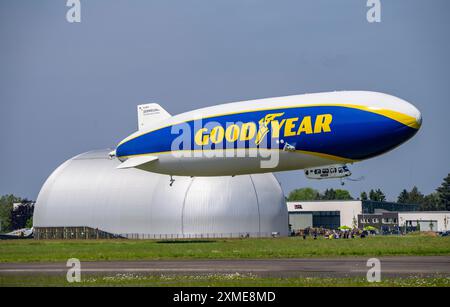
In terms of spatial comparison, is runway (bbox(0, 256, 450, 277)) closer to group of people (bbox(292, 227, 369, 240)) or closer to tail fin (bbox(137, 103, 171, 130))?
tail fin (bbox(137, 103, 171, 130))

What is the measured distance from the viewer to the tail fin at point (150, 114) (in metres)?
74.4

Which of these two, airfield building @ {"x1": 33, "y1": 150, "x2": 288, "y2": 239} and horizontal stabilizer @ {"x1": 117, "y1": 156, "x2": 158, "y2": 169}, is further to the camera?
airfield building @ {"x1": 33, "y1": 150, "x2": 288, "y2": 239}

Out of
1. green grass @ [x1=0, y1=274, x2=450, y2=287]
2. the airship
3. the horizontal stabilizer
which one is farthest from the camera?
the horizontal stabilizer

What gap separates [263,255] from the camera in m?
66.6

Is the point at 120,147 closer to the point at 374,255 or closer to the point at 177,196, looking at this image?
the point at 374,255

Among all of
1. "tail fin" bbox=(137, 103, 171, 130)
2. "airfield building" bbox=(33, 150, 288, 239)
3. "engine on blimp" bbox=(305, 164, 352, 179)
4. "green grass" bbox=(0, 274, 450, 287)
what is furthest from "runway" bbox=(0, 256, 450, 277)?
"airfield building" bbox=(33, 150, 288, 239)

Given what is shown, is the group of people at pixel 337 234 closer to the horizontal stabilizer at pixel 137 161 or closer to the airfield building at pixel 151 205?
the airfield building at pixel 151 205

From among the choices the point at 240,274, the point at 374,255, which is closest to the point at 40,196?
the point at 374,255

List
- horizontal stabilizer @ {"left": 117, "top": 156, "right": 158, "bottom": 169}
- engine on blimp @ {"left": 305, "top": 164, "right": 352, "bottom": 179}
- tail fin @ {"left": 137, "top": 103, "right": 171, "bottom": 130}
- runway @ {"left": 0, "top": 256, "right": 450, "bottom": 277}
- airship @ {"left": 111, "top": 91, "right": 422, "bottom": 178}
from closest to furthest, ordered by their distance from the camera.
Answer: runway @ {"left": 0, "top": 256, "right": 450, "bottom": 277} < airship @ {"left": 111, "top": 91, "right": 422, "bottom": 178} < engine on blimp @ {"left": 305, "top": 164, "right": 352, "bottom": 179} < horizontal stabilizer @ {"left": 117, "top": 156, "right": 158, "bottom": 169} < tail fin @ {"left": 137, "top": 103, "right": 171, "bottom": 130}

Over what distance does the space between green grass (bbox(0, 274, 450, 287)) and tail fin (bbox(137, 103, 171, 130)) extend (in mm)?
31903

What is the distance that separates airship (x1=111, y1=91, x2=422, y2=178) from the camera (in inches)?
2151

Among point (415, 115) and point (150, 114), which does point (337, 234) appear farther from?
point (415, 115)

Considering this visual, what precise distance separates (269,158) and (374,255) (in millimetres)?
13480
